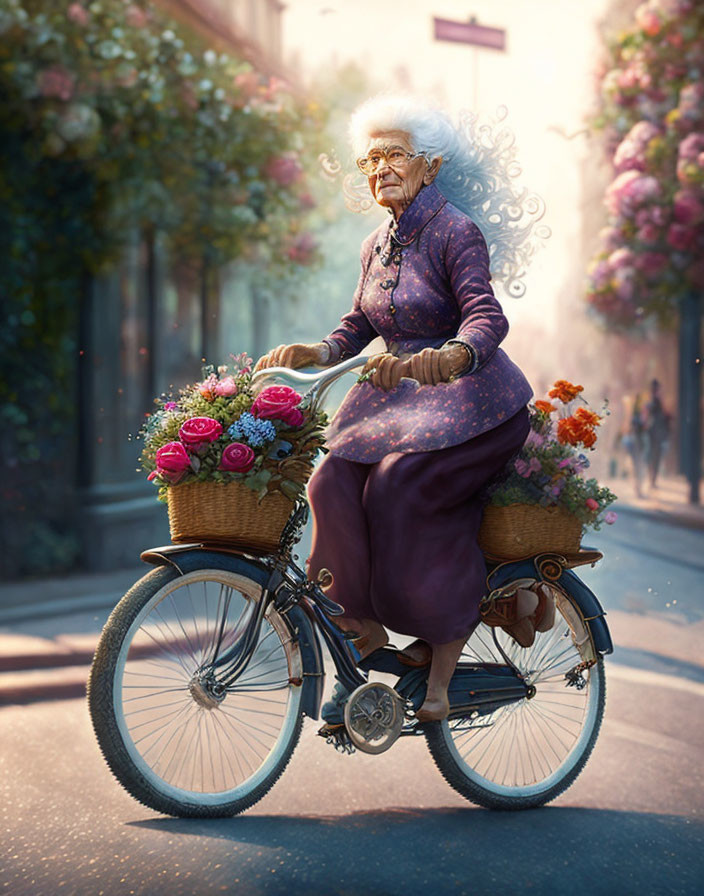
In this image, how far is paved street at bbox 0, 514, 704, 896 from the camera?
9.95 ft

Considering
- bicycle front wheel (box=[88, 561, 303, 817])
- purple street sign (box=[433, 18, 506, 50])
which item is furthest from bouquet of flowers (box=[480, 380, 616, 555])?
purple street sign (box=[433, 18, 506, 50])

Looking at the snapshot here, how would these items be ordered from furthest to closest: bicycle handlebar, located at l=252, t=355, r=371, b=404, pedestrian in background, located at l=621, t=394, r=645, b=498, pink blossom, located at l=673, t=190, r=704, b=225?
pedestrian in background, located at l=621, t=394, r=645, b=498 < pink blossom, located at l=673, t=190, r=704, b=225 < bicycle handlebar, located at l=252, t=355, r=371, b=404

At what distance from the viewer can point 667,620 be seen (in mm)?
7312

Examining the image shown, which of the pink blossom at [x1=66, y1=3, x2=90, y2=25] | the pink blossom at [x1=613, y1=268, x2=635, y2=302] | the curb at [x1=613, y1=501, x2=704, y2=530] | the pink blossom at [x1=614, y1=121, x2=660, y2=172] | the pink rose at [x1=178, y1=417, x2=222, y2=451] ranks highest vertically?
the pink blossom at [x1=66, y1=3, x2=90, y2=25]

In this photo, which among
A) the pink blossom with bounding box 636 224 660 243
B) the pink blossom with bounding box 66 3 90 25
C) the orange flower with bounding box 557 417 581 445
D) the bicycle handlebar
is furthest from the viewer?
the pink blossom with bounding box 636 224 660 243

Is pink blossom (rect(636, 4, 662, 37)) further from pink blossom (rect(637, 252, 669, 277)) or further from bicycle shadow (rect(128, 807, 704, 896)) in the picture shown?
bicycle shadow (rect(128, 807, 704, 896))

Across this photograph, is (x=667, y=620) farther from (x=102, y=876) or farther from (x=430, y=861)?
(x=102, y=876)

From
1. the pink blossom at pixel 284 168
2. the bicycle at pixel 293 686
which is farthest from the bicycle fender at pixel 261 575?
the pink blossom at pixel 284 168

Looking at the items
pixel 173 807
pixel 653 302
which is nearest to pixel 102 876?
pixel 173 807

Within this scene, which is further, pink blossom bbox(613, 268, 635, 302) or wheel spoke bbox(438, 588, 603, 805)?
pink blossom bbox(613, 268, 635, 302)

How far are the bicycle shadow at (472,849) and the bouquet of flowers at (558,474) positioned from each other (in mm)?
877

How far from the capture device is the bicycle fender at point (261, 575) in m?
3.21

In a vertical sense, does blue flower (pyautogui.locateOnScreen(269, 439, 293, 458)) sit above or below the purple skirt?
above

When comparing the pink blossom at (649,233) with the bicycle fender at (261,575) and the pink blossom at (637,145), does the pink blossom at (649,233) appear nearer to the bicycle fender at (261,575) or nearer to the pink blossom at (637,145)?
the pink blossom at (637,145)
